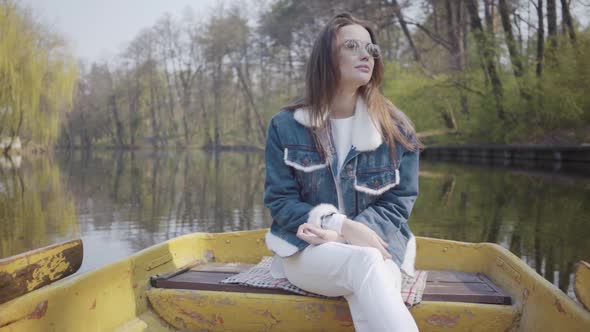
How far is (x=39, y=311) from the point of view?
185cm

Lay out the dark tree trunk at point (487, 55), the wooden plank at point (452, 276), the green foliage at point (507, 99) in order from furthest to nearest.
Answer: the dark tree trunk at point (487, 55) < the green foliage at point (507, 99) < the wooden plank at point (452, 276)

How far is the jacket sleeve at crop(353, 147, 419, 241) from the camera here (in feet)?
7.11

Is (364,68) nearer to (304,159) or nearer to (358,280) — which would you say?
(304,159)

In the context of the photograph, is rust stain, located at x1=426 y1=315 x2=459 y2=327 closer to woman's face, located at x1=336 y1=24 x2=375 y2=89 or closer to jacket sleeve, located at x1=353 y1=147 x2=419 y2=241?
jacket sleeve, located at x1=353 y1=147 x2=419 y2=241

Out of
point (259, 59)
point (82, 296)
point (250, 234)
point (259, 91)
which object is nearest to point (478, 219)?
point (250, 234)

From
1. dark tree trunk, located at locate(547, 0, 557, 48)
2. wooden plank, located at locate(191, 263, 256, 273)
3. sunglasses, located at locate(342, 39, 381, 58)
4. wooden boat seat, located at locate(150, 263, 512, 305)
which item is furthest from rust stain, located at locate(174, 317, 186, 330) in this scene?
dark tree trunk, located at locate(547, 0, 557, 48)

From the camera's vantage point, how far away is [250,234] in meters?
3.07

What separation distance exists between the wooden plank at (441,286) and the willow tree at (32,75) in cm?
2198

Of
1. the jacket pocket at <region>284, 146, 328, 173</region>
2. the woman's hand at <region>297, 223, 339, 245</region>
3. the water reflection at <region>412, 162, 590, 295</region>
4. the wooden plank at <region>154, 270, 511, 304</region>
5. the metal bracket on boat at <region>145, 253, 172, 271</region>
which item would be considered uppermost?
the jacket pocket at <region>284, 146, 328, 173</region>

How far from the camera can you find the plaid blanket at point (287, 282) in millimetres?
2131

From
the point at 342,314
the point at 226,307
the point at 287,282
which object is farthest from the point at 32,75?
the point at 342,314

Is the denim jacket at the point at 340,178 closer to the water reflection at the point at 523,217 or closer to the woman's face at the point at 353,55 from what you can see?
the woman's face at the point at 353,55

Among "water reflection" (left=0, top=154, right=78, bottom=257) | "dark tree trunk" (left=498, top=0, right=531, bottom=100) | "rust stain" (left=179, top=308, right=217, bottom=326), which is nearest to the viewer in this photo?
"rust stain" (left=179, top=308, right=217, bottom=326)

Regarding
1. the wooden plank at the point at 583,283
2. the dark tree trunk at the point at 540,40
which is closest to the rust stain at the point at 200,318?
the wooden plank at the point at 583,283
